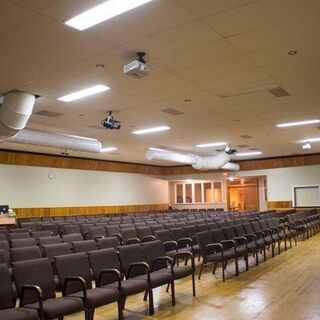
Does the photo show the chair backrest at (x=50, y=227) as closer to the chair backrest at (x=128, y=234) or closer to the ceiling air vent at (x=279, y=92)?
the chair backrest at (x=128, y=234)

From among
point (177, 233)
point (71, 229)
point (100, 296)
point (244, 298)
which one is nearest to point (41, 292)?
point (100, 296)

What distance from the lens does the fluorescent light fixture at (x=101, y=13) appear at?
3.98 meters

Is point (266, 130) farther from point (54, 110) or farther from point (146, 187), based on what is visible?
point (146, 187)

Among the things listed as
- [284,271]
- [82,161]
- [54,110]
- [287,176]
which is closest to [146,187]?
[82,161]

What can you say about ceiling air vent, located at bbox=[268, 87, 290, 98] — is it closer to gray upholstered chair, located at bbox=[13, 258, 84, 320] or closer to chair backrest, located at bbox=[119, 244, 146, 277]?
chair backrest, located at bbox=[119, 244, 146, 277]

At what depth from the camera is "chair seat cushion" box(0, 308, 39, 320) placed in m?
3.26

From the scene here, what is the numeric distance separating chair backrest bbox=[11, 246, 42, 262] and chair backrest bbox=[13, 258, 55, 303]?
898 mm

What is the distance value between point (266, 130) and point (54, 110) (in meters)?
6.67

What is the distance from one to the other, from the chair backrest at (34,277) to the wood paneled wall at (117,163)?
1163cm

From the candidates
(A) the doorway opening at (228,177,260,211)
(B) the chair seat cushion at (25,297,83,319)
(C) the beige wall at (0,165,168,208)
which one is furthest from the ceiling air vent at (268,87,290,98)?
(A) the doorway opening at (228,177,260,211)

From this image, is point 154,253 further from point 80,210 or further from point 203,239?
point 80,210

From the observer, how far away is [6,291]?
3.70 m

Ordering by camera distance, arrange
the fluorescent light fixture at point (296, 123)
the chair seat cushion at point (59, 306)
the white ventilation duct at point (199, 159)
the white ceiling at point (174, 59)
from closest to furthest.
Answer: the chair seat cushion at point (59, 306) < the white ceiling at point (174, 59) < the fluorescent light fixture at point (296, 123) < the white ventilation duct at point (199, 159)

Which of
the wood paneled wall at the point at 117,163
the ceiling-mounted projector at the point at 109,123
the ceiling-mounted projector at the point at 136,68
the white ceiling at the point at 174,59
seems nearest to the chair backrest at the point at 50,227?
the white ceiling at the point at 174,59
